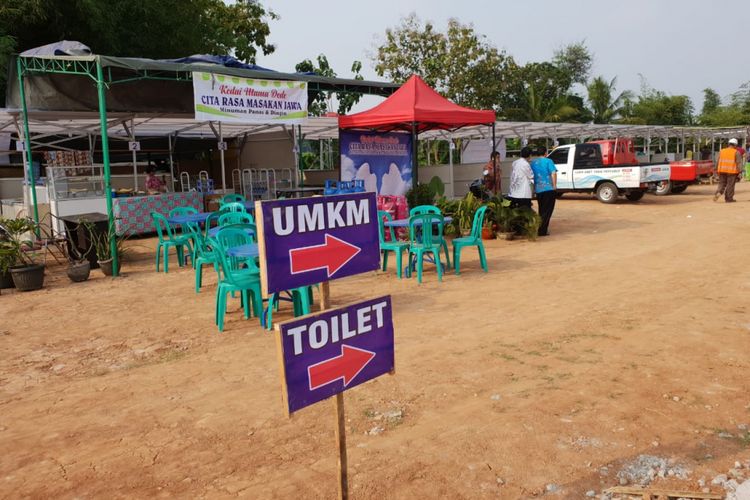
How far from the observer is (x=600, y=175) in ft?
56.4

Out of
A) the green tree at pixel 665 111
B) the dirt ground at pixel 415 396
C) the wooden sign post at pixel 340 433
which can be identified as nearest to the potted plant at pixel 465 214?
the dirt ground at pixel 415 396

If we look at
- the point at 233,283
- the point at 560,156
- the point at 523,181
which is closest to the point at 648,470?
the point at 233,283

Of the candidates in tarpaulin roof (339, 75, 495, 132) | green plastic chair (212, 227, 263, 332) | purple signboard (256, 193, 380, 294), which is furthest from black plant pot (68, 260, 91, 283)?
purple signboard (256, 193, 380, 294)

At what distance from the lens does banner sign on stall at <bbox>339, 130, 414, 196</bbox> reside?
38.7ft

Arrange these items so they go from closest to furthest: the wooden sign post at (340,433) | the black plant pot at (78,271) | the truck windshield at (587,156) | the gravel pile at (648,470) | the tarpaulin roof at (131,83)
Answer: the wooden sign post at (340,433), the gravel pile at (648,470), the black plant pot at (78,271), the tarpaulin roof at (131,83), the truck windshield at (587,156)

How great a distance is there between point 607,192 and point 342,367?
52.9 ft

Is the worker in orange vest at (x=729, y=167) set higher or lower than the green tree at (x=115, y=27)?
lower

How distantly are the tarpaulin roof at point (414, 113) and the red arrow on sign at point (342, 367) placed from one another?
8.63 metres

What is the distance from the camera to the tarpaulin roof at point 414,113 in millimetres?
10828

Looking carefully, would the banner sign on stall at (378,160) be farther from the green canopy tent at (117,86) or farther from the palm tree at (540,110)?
the palm tree at (540,110)

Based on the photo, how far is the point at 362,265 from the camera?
267cm

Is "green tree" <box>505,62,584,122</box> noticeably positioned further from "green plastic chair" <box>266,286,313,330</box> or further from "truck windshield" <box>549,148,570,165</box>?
"green plastic chair" <box>266,286,313,330</box>

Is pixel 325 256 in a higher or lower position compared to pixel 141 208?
higher

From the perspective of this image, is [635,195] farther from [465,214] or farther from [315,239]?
[315,239]
